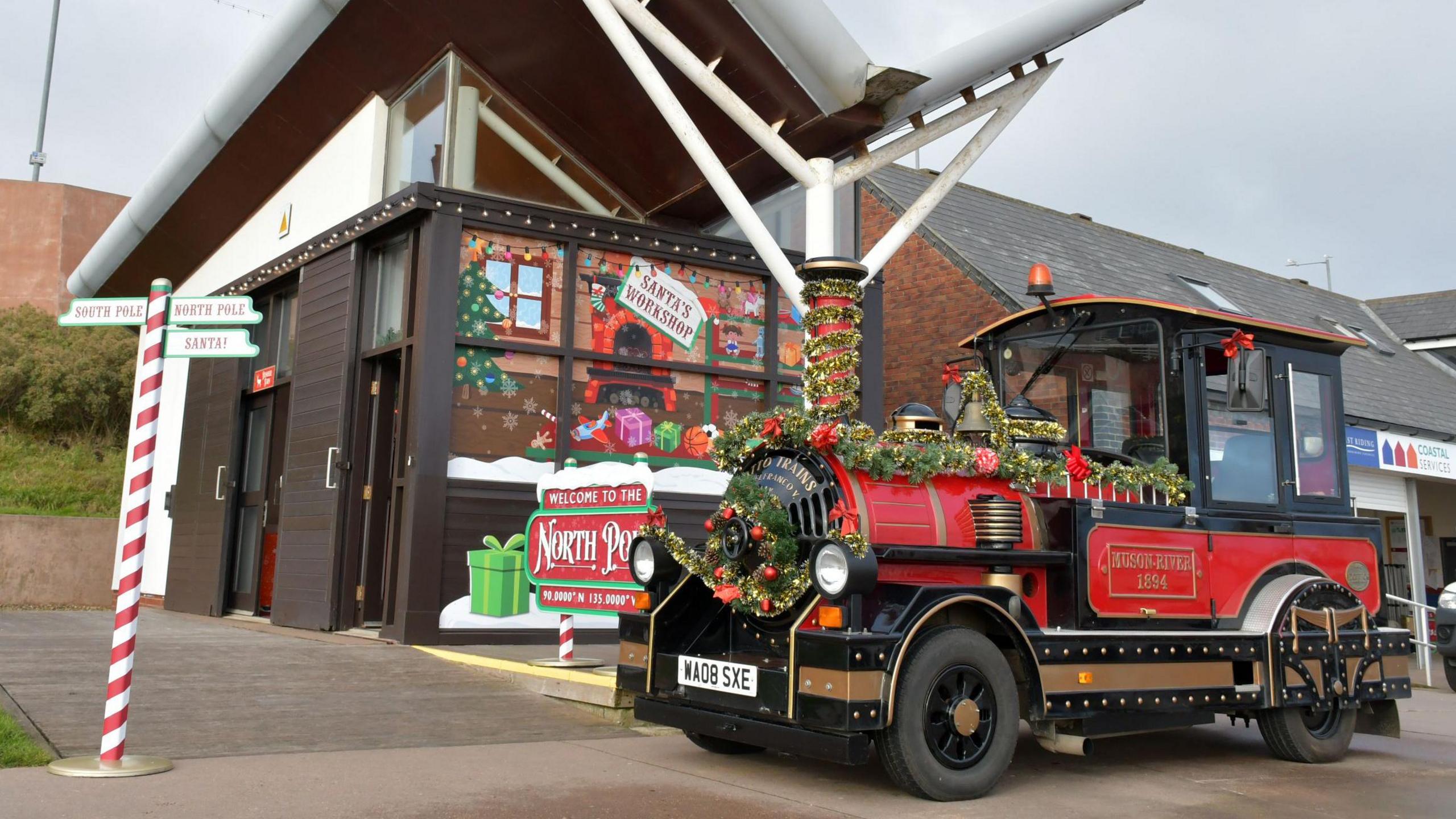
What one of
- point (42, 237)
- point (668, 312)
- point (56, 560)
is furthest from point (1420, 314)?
point (42, 237)

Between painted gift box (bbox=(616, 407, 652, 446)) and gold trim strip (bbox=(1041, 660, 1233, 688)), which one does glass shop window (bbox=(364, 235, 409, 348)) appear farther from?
gold trim strip (bbox=(1041, 660, 1233, 688))

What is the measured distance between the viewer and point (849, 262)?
19.1 ft

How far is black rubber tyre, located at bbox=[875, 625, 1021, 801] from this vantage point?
489cm

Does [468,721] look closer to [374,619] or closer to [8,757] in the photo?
[8,757]

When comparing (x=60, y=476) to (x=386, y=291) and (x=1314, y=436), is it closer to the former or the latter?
(x=386, y=291)

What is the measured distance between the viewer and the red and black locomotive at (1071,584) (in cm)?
500

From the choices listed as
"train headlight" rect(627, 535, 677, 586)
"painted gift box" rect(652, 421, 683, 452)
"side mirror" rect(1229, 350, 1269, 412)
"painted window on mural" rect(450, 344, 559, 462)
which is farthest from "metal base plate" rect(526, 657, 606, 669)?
"side mirror" rect(1229, 350, 1269, 412)

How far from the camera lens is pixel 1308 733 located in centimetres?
667

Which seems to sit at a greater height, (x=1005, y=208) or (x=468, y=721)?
(x=1005, y=208)

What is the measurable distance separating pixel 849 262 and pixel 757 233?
3724mm

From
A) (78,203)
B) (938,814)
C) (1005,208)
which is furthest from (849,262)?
(78,203)

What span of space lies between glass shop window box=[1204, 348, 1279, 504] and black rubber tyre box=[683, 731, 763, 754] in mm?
3065

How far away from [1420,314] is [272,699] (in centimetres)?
2585

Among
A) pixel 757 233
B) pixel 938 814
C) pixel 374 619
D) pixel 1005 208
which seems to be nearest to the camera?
pixel 938 814
